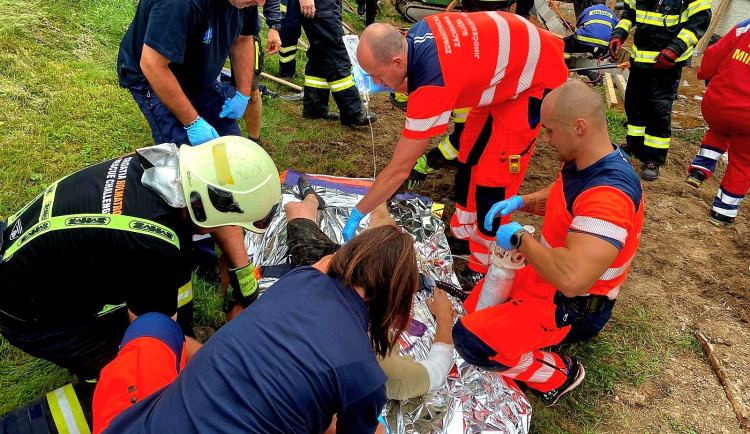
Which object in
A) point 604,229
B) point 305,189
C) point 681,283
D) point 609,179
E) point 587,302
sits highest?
point 609,179

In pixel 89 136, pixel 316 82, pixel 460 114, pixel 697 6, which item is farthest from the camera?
pixel 316 82

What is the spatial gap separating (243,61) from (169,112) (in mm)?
846

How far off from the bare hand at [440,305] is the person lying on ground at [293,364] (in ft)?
3.73

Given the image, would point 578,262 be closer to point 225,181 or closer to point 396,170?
point 396,170

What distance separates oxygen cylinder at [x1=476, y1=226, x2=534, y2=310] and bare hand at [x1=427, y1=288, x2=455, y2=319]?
0.61 feet

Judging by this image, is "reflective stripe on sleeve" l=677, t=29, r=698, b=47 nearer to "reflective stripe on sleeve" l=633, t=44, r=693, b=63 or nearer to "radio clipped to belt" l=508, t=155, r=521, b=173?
"reflective stripe on sleeve" l=633, t=44, r=693, b=63

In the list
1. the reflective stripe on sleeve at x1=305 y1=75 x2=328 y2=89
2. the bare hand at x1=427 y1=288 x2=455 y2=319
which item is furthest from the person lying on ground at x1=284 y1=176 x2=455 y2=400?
the reflective stripe on sleeve at x1=305 y1=75 x2=328 y2=89

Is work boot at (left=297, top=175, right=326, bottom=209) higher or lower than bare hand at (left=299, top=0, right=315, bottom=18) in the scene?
lower

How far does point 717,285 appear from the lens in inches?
151

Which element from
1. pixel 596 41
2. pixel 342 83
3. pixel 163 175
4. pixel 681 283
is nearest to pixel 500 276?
pixel 163 175

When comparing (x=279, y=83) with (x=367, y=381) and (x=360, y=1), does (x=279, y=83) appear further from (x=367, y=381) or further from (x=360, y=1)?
(x=367, y=381)

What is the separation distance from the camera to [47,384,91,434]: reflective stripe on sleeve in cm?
206

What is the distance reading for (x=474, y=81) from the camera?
2.92 meters

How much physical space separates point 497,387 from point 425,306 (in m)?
0.66
